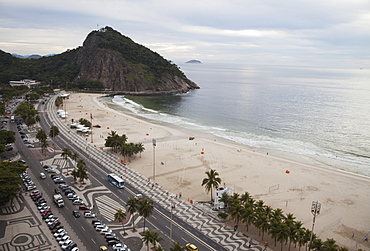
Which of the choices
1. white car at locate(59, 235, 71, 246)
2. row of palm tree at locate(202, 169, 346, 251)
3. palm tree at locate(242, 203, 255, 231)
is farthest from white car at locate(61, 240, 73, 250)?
palm tree at locate(242, 203, 255, 231)

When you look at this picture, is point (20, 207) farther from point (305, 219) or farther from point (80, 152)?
point (305, 219)

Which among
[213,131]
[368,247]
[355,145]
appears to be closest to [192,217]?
[368,247]

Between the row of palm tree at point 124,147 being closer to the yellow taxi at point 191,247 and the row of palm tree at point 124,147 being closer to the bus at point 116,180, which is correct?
the bus at point 116,180

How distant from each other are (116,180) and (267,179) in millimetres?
28431

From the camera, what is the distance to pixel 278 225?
30609 millimetres

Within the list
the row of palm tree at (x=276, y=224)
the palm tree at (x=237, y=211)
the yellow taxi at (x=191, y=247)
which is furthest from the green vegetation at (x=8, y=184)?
the palm tree at (x=237, y=211)

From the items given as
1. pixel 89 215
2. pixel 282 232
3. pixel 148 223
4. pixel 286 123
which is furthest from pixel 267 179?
pixel 286 123

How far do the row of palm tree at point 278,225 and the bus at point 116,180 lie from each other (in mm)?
18433

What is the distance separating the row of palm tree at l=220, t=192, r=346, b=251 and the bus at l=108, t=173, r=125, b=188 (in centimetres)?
1843

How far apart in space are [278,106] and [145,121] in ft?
245

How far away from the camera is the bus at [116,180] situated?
147 ft

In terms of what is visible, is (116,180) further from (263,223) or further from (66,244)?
(263,223)

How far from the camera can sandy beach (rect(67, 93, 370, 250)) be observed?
39.4m

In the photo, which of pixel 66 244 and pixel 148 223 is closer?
pixel 66 244
